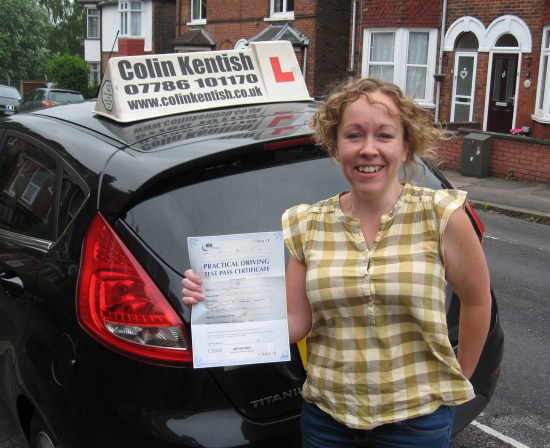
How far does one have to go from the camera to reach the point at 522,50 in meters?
17.2

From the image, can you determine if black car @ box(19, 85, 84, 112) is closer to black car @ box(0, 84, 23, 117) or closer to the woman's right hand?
black car @ box(0, 84, 23, 117)

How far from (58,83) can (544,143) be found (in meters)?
31.5

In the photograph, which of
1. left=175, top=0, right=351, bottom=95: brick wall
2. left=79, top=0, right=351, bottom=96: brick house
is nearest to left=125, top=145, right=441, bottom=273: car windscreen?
left=79, top=0, right=351, bottom=96: brick house

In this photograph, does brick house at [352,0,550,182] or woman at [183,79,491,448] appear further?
brick house at [352,0,550,182]

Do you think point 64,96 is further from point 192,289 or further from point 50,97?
point 192,289

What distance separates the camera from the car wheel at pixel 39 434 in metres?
2.54

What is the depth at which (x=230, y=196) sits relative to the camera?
2414mm

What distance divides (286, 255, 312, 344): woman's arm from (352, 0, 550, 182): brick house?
1269 cm

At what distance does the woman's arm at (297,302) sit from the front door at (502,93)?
17.3 metres

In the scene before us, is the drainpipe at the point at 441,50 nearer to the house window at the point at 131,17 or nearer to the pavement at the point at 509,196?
the pavement at the point at 509,196

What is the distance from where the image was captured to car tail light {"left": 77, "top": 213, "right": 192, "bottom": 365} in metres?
2.18

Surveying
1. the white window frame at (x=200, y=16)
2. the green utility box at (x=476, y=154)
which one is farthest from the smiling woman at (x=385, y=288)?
the white window frame at (x=200, y=16)

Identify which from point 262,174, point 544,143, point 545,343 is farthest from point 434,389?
point 544,143

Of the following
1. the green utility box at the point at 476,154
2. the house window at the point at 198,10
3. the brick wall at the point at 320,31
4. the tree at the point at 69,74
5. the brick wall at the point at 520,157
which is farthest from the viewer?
the tree at the point at 69,74
